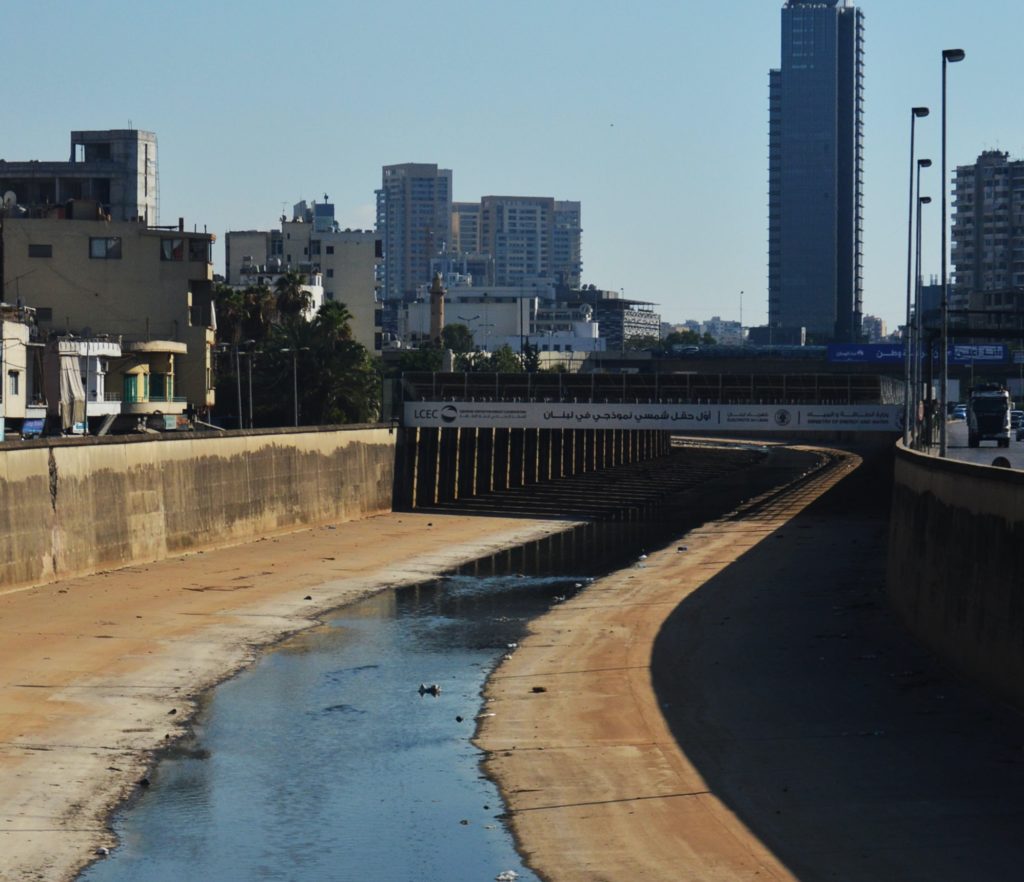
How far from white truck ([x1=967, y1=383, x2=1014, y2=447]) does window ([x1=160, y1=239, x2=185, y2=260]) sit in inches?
1940

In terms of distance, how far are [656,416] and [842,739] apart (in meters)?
63.6

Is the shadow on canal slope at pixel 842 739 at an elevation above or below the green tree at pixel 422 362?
below

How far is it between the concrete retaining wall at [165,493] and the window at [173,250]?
76.0ft

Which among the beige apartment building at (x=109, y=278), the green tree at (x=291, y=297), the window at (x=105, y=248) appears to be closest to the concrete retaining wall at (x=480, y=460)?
the beige apartment building at (x=109, y=278)

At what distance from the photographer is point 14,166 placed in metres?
168

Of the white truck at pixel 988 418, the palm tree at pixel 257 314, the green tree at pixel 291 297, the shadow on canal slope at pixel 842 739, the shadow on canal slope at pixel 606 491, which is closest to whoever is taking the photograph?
the shadow on canal slope at pixel 842 739

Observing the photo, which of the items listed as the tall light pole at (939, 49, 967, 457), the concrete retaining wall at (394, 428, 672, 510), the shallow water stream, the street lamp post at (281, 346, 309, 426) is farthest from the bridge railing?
the shallow water stream

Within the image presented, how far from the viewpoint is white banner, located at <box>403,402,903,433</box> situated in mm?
93188

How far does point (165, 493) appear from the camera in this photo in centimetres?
6238

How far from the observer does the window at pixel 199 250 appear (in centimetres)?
10431

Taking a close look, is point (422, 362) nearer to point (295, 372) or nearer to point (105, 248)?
point (295, 372)

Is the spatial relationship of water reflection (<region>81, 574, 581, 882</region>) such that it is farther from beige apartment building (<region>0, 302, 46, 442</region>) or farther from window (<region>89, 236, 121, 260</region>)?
window (<region>89, 236, 121, 260</region>)

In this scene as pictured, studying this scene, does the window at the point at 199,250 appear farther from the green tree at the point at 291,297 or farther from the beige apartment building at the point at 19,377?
the green tree at the point at 291,297

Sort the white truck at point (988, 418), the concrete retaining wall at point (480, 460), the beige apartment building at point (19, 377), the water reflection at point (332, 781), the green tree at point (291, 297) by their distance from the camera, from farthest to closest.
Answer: the green tree at point (291, 297) → the concrete retaining wall at point (480, 460) → the white truck at point (988, 418) → the beige apartment building at point (19, 377) → the water reflection at point (332, 781)
